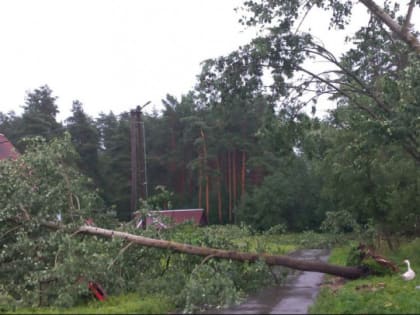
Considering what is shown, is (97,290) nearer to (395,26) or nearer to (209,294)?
(209,294)

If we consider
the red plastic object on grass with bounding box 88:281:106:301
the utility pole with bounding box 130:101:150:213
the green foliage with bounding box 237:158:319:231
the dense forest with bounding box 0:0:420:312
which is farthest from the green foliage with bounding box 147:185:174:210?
the green foliage with bounding box 237:158:319:231

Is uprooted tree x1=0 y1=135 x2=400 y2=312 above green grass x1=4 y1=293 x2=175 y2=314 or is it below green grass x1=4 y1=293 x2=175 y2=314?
above

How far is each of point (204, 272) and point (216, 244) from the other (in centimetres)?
190

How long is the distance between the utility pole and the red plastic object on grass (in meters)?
8.05

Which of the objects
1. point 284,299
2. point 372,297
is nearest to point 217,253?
point 284,299

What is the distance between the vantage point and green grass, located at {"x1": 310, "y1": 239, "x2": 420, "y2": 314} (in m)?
9.64

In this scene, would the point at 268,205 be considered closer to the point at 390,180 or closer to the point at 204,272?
the point at 390,180

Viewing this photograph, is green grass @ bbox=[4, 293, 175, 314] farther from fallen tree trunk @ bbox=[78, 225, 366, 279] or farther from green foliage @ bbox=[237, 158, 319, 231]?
green foliage @ bbox=[237, 158, 319, 231]

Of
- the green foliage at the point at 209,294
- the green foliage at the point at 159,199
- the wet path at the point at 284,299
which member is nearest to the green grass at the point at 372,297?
the wet path at the point at 284,299

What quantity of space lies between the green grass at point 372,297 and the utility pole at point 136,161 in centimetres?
886

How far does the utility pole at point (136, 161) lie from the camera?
20125 millimetres

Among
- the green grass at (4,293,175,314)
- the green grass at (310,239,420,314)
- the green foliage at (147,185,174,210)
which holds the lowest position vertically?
the green grass at (310,239,420,314)

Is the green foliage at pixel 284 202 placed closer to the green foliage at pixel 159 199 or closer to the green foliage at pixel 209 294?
the green foliage at pixel 159 199

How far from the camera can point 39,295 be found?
11711 mm
